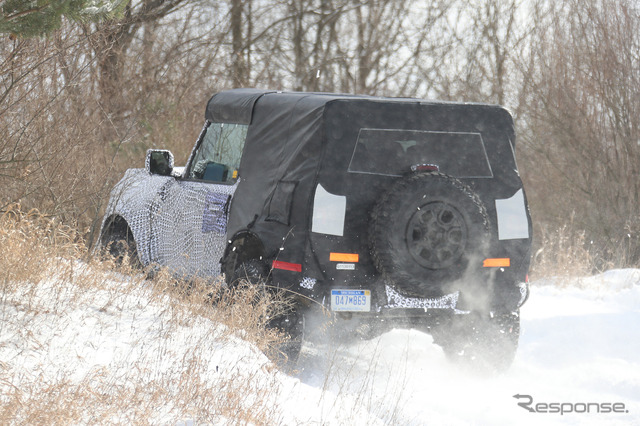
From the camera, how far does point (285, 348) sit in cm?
600

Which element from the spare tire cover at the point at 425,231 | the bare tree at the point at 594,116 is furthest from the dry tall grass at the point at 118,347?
the bare tree at the point at 594,116

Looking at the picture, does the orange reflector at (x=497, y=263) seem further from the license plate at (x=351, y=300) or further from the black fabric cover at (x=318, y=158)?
the license plate at (x=351, y=300)

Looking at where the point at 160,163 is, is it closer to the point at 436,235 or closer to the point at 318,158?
the point at 318,158

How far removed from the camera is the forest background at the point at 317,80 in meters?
8.84

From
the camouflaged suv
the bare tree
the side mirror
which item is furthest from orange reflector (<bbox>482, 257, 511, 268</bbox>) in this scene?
the bare tree

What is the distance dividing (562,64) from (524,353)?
393 inches

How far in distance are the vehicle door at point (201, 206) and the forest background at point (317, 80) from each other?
1.44 meters

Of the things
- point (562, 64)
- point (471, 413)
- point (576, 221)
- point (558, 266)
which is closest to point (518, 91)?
point (562, 64)

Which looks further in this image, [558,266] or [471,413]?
[558,266]

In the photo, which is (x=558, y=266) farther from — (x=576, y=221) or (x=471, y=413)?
(x=471, y=413)

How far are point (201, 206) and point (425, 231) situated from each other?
7.46 ft

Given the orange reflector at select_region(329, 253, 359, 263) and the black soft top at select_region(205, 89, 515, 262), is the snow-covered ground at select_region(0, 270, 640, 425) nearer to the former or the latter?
the orange reflector at select_region(329, 253, 359, 263)

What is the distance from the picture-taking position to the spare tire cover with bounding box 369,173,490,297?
221 inches

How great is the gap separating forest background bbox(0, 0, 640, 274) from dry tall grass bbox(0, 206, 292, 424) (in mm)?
1286
